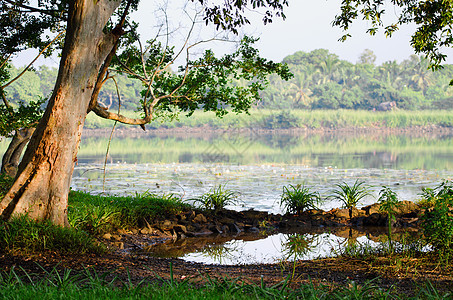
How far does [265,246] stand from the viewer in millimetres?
8086

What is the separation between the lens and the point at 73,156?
6.53 metres

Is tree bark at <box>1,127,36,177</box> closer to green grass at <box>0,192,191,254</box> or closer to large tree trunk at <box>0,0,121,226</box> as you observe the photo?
green grass at <box>0,192,191,254</box>

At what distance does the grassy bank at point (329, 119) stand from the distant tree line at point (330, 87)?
5.19 feet

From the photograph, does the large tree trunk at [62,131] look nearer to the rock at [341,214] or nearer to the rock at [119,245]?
the rock at [119,245]

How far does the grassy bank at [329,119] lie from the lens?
168 ft

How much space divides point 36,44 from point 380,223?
26.4ft

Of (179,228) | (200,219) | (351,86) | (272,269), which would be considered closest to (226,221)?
(200,219)

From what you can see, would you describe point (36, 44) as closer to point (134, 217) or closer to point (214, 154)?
point (134, 217)

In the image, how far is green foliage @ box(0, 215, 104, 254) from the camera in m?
5.55

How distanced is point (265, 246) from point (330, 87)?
50768 mm

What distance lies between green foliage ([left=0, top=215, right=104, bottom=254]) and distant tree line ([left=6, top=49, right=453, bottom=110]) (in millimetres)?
44643

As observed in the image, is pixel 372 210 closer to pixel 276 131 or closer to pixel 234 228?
pixel 234 228

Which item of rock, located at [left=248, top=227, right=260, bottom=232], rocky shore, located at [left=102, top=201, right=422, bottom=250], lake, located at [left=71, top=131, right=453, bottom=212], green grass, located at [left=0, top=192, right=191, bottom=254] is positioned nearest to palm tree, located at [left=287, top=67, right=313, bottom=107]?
lake, located at [left=71, top=131, right=453, bottom=212]

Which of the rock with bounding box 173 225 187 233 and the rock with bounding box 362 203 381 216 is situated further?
the rock with bounding box 362 203 381 216
